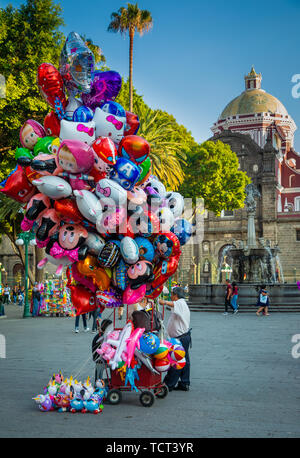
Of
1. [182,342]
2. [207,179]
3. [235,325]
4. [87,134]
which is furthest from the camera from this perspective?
[207,179]

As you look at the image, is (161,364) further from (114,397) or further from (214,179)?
(214,179)

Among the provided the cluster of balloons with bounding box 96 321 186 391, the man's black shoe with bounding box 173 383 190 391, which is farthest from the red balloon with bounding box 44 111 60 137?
the man's black shoe with bounding box 173 383 190 391

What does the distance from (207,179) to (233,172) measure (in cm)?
293

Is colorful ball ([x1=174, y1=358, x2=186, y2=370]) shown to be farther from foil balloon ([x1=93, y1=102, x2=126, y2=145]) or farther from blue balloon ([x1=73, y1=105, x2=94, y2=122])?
blue balloon ([x1=73, y1=105, x2=94, y2=122])

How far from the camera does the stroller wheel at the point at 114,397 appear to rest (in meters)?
6.84

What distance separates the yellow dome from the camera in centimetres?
6341

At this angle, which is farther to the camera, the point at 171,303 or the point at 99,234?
the point at 171,303

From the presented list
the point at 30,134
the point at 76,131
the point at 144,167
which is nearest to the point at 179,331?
the point at 144,167

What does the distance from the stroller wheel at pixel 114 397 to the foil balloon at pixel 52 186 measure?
2631mm

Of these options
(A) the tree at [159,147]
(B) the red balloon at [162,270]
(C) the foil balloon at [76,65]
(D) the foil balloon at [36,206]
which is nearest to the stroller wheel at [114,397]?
(B) the red balloon at [162,270]

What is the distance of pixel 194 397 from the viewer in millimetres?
7285

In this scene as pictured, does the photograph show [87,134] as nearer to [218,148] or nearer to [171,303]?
[171,303]

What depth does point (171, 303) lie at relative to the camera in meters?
7.76
